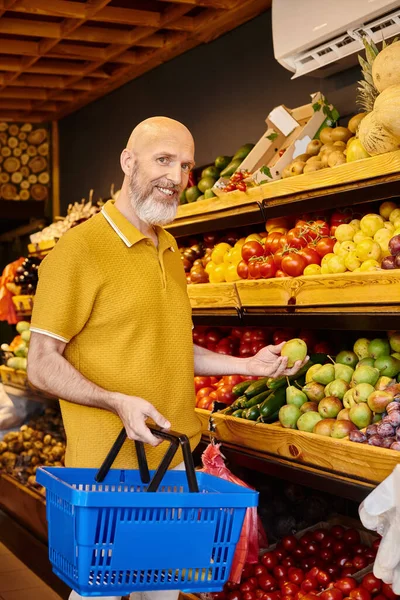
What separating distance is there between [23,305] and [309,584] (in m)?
3.93

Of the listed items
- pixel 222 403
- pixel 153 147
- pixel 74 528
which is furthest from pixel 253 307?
pixel 74 528

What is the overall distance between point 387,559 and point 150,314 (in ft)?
3.36

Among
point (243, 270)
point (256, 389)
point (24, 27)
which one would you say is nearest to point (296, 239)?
point (243, 270)

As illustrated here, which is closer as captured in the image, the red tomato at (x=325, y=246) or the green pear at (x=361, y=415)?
the green pear at (x=361, y=415)

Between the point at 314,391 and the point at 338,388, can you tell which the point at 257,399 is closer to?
the point at 314,391

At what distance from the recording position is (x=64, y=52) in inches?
220

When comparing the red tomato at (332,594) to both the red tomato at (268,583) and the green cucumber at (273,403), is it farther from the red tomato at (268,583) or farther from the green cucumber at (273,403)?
the green cucumber at (273,403)

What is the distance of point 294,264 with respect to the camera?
3.48 m

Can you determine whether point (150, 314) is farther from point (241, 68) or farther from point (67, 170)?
point (67, 170)

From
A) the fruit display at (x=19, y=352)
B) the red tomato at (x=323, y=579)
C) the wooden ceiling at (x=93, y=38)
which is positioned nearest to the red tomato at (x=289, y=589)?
the red tomato at (x=323, y=579)

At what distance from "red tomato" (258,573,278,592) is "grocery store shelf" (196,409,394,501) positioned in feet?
1.72

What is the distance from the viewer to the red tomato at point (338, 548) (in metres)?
3.57

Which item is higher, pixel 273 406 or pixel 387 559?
pixel 273 406

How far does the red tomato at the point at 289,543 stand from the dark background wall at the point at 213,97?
2116 mm
